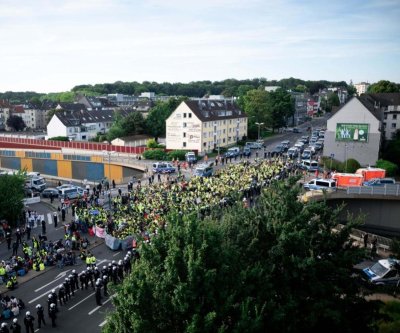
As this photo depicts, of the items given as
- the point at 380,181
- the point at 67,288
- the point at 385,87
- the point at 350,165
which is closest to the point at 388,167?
the point at 350,165

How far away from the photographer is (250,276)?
1166 centimetres

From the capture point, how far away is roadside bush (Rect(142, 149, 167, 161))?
57.9m

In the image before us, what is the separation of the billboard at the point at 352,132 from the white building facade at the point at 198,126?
20046mm

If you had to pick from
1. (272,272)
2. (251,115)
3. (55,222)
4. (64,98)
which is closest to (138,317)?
(272,272)

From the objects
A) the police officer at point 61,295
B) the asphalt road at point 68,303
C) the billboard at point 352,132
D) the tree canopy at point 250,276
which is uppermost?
the billboard at point 352,132

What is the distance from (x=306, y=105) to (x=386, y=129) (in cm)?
6113

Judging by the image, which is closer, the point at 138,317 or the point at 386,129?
the point at 138,317

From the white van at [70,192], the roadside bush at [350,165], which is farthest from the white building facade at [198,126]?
the white van at [70,192]

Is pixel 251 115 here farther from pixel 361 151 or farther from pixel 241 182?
pixel 241 182

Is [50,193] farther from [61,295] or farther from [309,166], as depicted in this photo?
[309,166]

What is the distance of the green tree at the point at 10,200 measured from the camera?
1227 inches

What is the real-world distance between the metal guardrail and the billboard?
20.3 meters

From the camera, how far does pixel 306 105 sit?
4998 inches

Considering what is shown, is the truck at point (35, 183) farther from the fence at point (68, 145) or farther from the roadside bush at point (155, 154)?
the fence at point (68, 145)
